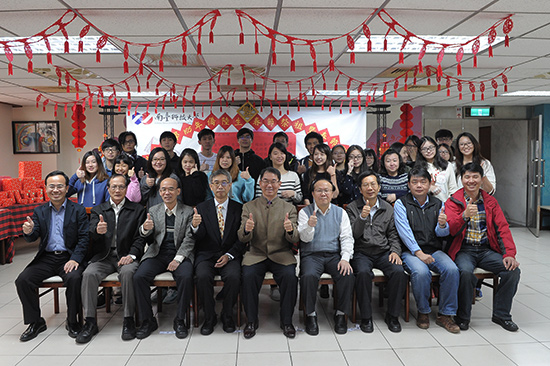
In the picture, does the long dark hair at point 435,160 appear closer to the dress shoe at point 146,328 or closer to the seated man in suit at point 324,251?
the seated man in suit at point 324,251

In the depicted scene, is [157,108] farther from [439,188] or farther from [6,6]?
[439,188]

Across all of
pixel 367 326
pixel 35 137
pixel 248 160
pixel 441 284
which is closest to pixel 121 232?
pixel 248 160

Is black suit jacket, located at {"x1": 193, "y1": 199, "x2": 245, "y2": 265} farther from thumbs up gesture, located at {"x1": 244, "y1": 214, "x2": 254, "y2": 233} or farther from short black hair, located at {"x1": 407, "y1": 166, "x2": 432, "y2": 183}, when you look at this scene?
short black hair, located at {"x1": 407, "y1": 166, "x2": 432, "y2": 183}

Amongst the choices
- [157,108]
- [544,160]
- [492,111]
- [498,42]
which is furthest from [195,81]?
[544,160]

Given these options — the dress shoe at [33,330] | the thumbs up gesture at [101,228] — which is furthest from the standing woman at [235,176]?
the dress shoe at [33,330]

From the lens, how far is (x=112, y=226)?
339 cm

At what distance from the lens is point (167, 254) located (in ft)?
11.2

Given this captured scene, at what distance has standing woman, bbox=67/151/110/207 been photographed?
395cm

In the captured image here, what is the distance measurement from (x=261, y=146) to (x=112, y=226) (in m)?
4.07

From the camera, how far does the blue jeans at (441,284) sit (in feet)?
10.5

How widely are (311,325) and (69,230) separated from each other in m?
2.15

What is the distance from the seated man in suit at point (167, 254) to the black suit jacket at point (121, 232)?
95mm

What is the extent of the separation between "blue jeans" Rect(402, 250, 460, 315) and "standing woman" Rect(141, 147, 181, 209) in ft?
7.55

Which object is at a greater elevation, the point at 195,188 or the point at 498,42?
the point at 498,42
